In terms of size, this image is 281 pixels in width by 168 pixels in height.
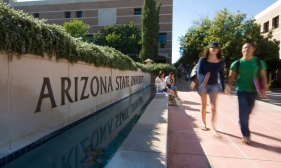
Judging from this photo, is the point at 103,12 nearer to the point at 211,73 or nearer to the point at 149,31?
the point at 149,31

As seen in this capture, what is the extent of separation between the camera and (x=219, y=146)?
479 cm

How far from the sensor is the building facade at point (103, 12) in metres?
42.6

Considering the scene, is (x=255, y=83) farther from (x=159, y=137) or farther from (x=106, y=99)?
(x=106, y=99)

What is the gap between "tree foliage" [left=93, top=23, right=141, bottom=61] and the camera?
3800cm

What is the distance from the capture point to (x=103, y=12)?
44.8 metres

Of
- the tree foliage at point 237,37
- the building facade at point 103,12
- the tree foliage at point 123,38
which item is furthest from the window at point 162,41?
the tree foliage at point 237,37

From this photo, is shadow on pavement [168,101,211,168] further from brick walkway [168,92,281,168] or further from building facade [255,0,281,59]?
building facade [255,0,281,59]

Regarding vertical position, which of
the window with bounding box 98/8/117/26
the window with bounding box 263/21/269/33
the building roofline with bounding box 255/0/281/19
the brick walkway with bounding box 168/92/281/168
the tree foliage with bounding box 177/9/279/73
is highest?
the window with bounding box 98/8/117/26

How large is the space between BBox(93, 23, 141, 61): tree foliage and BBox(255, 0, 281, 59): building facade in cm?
1735

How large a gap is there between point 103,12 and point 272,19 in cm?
2675

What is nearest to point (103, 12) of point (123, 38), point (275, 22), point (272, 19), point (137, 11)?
point (137, 11)

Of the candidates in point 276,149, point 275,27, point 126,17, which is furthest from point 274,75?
point 276,149

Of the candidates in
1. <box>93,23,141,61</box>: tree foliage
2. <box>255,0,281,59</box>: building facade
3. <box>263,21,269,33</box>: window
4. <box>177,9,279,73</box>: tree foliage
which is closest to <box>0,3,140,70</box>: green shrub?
<box>177,9,279,73</box>: tree foliage

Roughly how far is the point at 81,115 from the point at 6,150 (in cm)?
281
